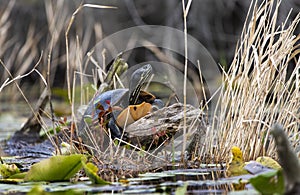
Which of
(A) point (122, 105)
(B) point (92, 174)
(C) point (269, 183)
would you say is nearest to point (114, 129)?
(A) point (122, 105)

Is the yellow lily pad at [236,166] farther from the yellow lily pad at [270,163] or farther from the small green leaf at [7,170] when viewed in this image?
the small green leaf at [7,170]

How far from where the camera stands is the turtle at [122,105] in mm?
3133

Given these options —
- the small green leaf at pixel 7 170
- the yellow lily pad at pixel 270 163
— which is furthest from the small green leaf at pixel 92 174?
the yellow lily pad at pixel 270 163

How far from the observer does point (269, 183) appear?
2.12 metres

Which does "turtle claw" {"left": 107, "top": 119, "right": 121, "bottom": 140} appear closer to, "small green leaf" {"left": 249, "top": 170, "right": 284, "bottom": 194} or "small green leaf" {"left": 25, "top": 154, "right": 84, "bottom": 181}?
"small green leaf" {"left": 25, "top": 154, "right": 84, "bottom": 181}

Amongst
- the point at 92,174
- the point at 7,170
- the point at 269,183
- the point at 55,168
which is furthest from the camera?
the point at 7,170

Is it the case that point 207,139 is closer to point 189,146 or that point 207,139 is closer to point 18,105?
point 189,146

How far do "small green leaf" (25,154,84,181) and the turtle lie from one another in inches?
20.9

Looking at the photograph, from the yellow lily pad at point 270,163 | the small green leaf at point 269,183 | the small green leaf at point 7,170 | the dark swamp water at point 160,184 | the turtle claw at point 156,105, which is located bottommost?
the small green leaf at point 7,170

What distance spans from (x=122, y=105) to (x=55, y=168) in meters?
0.75

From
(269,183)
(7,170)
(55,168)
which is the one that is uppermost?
(269,183)

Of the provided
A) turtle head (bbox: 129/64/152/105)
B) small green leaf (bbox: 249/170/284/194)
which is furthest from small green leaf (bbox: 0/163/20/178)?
small green leaf (bbox: 249/170/284/194)

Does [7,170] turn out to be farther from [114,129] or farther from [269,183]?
[269,183]

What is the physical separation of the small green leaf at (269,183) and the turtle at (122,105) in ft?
3.62
